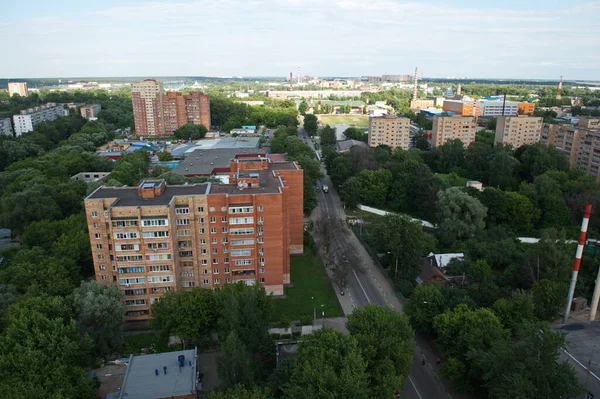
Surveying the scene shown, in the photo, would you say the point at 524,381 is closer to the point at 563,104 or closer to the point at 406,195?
the point at 406,195

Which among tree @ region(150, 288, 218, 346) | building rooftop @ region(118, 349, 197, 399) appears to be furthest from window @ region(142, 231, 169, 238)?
building rooftop @ region(118, 349, 197, 399)

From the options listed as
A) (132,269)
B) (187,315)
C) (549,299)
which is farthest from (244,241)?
(549,299)

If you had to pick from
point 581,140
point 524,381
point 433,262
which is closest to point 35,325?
point 524,381

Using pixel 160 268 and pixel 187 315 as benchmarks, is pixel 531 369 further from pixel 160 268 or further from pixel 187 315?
pixel 160 268

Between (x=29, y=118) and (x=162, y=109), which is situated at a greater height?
(x=162, y=109)

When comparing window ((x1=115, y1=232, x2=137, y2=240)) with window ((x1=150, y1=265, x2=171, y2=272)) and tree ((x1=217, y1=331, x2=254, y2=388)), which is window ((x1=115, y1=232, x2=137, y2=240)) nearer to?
window ((x1=150, y1=265, x2=171, y2=272))
